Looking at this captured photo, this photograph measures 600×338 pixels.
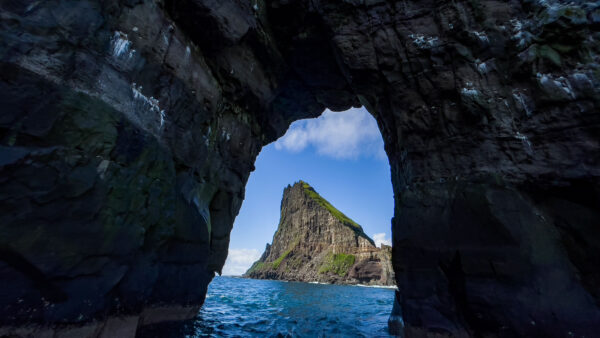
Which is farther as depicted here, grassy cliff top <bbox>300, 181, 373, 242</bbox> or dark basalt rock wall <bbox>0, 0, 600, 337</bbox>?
grassy cliff top <bbox>300, 181, 373, 242</bbox>

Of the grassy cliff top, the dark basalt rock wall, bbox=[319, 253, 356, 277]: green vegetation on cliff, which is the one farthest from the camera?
the grassy cliff top

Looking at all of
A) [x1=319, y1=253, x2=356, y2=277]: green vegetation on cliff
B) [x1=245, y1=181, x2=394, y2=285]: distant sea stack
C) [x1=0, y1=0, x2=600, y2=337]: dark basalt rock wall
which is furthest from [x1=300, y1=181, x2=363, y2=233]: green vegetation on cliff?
[x1=0, y1=0, x2=600, y2=337]: dark basalt rock wall

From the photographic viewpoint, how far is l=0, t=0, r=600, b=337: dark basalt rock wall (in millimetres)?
6164

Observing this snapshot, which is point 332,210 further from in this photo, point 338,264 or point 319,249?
point 338,264

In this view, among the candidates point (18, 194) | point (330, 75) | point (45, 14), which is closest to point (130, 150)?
point (18, 194)

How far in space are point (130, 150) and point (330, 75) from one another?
→ 1332 cm

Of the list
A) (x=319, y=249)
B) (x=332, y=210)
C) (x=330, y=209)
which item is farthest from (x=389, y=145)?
(x=332, y=210)

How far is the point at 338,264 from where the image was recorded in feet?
343

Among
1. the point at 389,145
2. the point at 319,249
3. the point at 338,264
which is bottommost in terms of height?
the point at 338,264

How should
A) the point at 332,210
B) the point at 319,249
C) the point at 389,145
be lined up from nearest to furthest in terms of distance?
the point at 389,145, the point at 319,249, the point at 332,210

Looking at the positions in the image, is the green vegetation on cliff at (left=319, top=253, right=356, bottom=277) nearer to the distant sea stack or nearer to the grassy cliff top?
the distant sea stack

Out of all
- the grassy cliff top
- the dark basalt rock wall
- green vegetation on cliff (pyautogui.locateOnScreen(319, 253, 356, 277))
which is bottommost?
green vegetation on cliff (pyautogui.locateOnScreen(319, 253, 356, 277))

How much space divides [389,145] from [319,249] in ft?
365

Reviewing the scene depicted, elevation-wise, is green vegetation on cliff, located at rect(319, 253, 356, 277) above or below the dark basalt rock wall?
below
